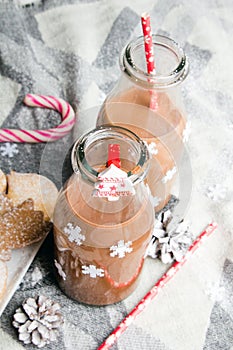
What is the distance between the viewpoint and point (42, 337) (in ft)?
3.19

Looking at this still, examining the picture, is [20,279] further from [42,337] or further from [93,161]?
[93,161]

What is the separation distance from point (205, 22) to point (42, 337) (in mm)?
757

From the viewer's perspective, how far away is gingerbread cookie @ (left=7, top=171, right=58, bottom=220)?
107cm

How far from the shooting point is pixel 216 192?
3.84 feet

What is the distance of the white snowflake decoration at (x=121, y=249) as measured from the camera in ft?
2.91

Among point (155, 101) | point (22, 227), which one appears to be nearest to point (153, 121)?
point (155, 101)

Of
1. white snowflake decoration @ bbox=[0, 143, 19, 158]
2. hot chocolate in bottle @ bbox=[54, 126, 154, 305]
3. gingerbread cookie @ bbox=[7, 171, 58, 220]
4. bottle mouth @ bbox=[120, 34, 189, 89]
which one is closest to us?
hot chocolate in bottle @ bbox=[54, 126, 154, 305]

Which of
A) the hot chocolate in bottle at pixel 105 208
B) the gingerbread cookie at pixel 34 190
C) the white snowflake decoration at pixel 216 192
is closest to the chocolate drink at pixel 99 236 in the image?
the hot chocolate in bottle at pixel 105 208

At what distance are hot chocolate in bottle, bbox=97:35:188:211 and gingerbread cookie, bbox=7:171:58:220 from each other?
0.14 m

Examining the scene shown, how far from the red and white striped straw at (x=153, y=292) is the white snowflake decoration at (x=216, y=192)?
6 cm

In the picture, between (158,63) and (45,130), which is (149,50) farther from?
(45,130)

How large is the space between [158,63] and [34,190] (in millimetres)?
278

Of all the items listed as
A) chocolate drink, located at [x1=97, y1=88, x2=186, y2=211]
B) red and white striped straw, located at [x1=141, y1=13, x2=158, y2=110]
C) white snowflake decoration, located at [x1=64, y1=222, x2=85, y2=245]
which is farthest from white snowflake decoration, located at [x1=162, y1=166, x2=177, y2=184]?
white snowflake decoration, located at [x1=64, y1=222, x2=85, y2=245]

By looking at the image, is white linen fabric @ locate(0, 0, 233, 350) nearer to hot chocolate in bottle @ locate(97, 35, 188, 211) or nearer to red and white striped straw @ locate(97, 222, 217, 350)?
red and white striped straw @ locate(97, 222, 217, 350)
